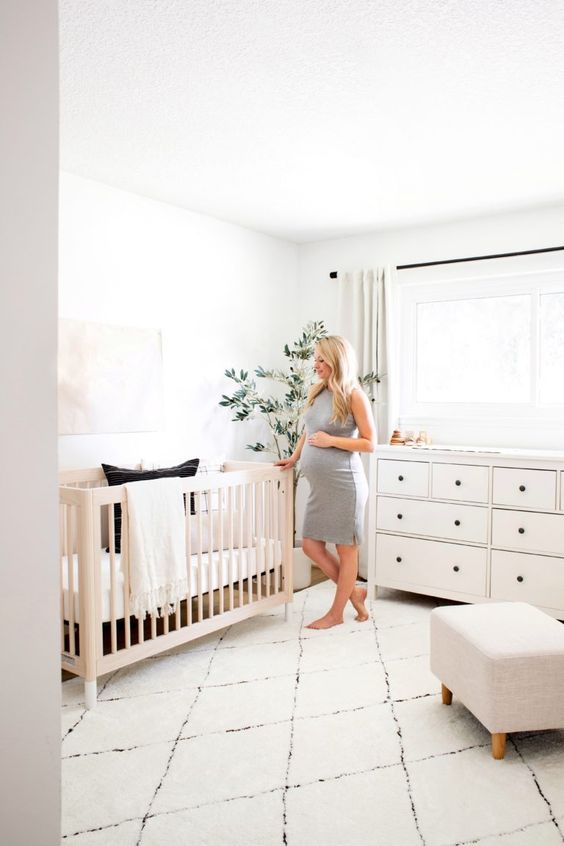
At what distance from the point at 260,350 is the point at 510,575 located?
2.19 m

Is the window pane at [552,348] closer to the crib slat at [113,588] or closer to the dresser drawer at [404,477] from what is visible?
the dresser drawer at [404,477]

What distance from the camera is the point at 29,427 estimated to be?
890 mm

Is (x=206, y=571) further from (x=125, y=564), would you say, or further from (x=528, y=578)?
(x=528, y=578)

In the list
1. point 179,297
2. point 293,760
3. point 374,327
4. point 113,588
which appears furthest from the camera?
point 374,327

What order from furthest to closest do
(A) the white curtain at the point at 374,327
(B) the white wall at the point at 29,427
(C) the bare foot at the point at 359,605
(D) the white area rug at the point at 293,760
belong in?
(A) the white curtain at the point at 374,327 → (C) the bare foot at the point at 359,605 → (D) the white area rug at the point at 293,760 → (B) the white wall at the point at 29,427

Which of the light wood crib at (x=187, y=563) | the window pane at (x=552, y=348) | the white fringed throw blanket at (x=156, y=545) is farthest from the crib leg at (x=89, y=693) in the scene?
the window pane at (x=552, y=348)

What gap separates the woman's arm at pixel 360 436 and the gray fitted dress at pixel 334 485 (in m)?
0.05

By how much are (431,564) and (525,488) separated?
693 millimetres

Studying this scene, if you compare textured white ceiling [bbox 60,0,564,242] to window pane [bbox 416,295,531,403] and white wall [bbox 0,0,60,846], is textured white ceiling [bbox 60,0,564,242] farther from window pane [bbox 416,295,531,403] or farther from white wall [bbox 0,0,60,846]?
white wall [bbox 0,0,60,846]

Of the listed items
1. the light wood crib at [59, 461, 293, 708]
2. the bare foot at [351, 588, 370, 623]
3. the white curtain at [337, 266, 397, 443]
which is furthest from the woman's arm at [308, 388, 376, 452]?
the white curtain at [337, 266, 397, 443]

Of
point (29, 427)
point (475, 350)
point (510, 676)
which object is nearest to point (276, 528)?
point (510, 676)

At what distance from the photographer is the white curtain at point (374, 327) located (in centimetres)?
439

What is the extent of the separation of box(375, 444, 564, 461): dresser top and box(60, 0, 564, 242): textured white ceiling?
1.39 m

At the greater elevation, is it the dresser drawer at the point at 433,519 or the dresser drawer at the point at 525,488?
the dresser drawer at the point at 525,488
